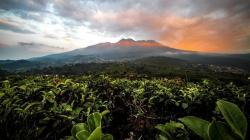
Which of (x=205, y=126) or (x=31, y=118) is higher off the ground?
(x=205, y=126)

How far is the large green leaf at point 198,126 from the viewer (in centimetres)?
87

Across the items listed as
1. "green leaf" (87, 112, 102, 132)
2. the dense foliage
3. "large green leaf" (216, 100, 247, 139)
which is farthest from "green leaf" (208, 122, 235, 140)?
the dense foliage

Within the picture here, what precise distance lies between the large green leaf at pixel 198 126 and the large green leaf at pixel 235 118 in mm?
99

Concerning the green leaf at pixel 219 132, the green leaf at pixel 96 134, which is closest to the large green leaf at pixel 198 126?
the green leaf at pixel 219 132

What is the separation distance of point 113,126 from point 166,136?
2724 millimetres

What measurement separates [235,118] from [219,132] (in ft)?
0.28

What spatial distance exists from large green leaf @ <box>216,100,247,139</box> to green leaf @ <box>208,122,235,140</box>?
0.04 metres

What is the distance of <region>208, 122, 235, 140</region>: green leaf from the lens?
0.81 metres

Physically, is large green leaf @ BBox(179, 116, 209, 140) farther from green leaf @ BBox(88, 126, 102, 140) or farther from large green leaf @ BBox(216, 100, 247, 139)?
green leaf @ BBox(88, 126, 102, 140)

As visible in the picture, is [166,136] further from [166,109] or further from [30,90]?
[30,90]

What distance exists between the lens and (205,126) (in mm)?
877

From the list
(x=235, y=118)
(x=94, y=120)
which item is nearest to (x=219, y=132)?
(x=235, y=118)

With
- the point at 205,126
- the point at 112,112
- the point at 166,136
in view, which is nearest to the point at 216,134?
the point at 205,126

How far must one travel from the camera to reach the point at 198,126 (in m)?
0.88
